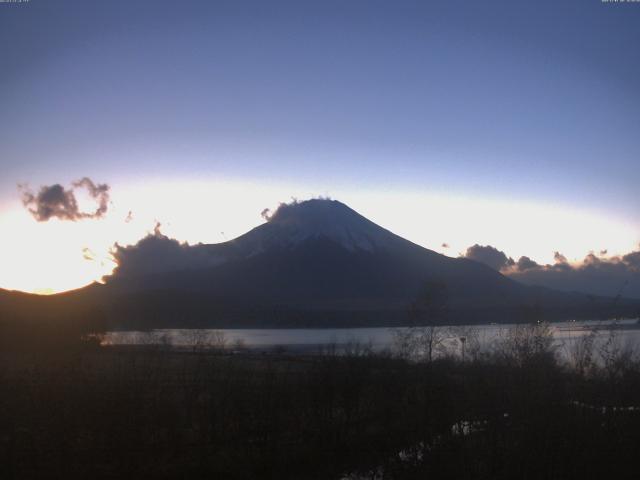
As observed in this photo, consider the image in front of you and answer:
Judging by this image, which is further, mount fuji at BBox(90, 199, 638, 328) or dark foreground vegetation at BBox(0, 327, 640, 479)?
mount fuji at BBox(90, 199, 638, 328)

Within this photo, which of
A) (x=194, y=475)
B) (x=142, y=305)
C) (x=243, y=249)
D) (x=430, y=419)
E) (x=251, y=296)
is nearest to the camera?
(x=194, y=475)

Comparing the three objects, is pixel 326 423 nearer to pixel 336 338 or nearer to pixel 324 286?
pixel 336 338

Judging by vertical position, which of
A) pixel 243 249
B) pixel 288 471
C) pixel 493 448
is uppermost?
pixel 243 249

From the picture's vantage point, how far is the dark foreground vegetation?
12.1m

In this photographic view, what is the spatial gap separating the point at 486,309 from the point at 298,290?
56792 mm

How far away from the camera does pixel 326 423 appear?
53.0ft

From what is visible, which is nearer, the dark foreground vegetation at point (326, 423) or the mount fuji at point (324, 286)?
the dark foreground vegetation at point (326, 423)

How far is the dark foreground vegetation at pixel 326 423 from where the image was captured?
1207cm

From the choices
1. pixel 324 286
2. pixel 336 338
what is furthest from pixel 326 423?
pixel 324 286

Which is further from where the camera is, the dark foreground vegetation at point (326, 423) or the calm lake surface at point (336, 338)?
the calm lake surface at point (336, 338)

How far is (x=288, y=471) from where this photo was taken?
1455cm

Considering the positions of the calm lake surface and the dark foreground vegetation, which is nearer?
the dark foreground vegetation

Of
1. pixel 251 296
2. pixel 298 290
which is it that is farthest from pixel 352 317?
pixel 298 290

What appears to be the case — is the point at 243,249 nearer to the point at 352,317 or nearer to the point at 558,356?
the point at 352,317
